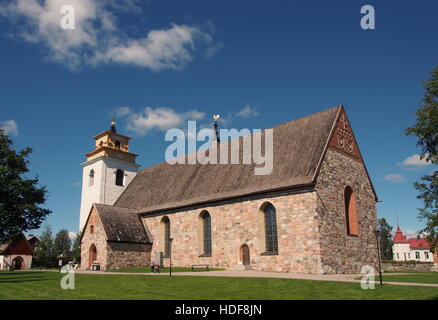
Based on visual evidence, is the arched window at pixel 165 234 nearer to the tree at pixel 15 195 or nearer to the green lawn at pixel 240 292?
the tree at pixel 15 195

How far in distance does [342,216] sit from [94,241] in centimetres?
2187

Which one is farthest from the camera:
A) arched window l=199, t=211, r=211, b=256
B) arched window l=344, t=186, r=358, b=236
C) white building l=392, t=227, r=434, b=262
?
white building l=392, t=227, r=434, b=262

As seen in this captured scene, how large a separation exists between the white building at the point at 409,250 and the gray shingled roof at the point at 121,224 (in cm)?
9030

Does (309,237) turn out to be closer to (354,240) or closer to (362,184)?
(354,240)

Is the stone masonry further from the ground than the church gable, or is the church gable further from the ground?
the church gable

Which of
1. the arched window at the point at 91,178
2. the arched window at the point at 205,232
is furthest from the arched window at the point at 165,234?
the arched window at the point at 91,178

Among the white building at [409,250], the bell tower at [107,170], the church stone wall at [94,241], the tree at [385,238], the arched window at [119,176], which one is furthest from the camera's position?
the white building at [409,250]

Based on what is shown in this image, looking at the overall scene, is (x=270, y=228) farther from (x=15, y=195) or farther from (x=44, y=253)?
(x=44, y=253)

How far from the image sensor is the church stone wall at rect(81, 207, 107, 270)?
33.2m

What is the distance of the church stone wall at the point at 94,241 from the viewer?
33.2 m

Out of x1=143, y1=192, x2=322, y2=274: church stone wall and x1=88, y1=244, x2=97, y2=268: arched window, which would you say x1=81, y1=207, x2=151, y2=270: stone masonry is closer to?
x1=88, y1=244, x2=97, y2=268: arched window

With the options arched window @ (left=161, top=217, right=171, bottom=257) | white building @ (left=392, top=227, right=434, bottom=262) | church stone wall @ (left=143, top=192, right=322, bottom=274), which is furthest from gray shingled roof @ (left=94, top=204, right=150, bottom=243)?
white building @ (left=392, top=227, right=434, bottom=262)

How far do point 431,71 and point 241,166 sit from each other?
50.8 ft

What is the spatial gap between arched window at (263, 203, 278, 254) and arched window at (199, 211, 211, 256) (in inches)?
234
